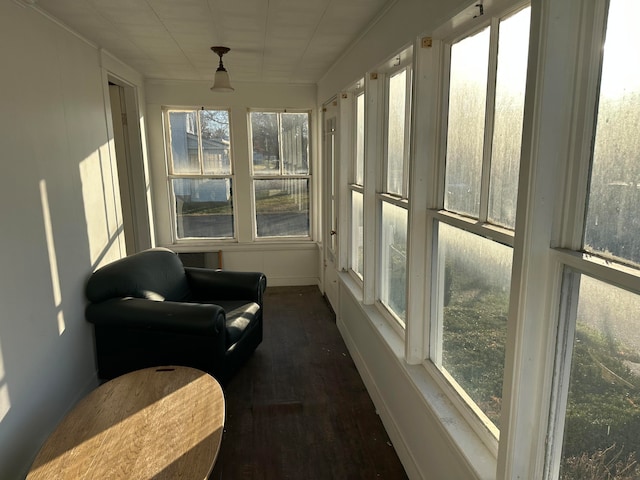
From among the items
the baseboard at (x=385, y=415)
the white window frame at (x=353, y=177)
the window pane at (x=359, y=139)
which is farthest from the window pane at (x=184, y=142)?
the baseboard at (x=385, y=415)

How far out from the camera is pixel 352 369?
3223 mm

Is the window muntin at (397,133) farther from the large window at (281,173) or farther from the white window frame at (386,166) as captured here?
the large window at (281,173)

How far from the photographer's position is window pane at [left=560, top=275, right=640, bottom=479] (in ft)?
3.04

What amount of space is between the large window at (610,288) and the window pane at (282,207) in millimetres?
4310

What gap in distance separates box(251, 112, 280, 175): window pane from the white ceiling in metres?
1.06

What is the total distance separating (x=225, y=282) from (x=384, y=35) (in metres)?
2.23

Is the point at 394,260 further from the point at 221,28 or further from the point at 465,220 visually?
the point at 221,28

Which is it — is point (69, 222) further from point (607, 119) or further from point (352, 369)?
point (607, 119)

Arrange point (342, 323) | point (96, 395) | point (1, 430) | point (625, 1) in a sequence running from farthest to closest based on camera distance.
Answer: point (342, 323), point (96, 395), point (1, 430), point (625, 1)

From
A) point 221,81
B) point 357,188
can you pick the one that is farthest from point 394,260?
point 221,81

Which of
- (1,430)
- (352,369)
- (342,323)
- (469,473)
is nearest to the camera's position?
(469,473)

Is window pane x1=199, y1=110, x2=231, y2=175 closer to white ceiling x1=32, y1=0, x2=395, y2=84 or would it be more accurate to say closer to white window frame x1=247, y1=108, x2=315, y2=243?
white window frame x1=247, y1=108, x2=315, y2=243

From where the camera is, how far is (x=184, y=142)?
494 cm

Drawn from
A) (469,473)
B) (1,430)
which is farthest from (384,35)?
(1,430)
